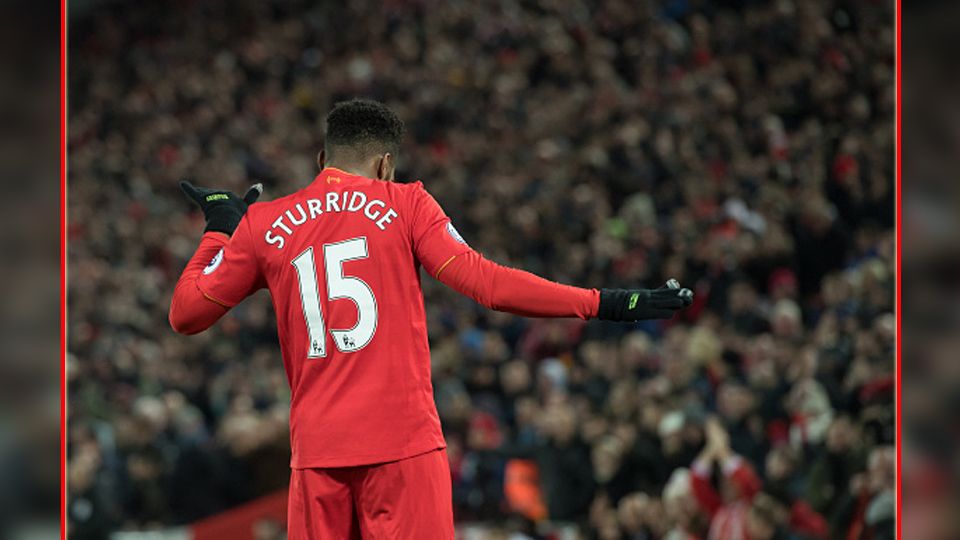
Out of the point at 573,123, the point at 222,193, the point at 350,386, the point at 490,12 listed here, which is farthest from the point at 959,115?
the point at 490,12

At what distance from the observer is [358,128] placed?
3531mm

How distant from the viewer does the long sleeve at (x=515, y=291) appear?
10.5ft

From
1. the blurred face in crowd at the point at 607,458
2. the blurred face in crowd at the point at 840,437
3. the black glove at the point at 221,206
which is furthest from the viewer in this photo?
the blurred face in crowd at the point at 607,458

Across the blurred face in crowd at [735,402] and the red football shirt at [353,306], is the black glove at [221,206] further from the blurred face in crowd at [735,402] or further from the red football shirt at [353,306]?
the blurred face in crowd at [735,402]

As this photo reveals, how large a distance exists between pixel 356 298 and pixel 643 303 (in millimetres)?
736

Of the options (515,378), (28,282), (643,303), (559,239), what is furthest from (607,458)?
(28,282)

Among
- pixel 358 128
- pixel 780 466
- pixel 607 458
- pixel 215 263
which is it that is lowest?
pixel 780 466

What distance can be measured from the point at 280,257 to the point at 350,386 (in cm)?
38

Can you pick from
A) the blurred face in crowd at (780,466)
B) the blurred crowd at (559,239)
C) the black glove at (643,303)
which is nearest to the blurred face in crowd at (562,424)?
the blurred crowd at (559,239)

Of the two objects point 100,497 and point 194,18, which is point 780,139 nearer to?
point 100,497

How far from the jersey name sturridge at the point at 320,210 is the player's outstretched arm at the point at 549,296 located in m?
0.26

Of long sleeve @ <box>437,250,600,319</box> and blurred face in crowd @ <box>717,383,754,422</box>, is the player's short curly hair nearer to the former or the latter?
long sleeve @ <box>437,250,600,319</box>

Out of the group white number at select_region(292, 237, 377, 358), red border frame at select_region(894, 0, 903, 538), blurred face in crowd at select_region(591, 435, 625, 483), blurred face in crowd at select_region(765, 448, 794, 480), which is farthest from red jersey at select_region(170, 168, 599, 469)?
blurred face in crowd at select_region(591, 435, 625, 483)

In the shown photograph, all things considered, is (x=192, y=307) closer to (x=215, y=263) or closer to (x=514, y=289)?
(x=215, y=263)
